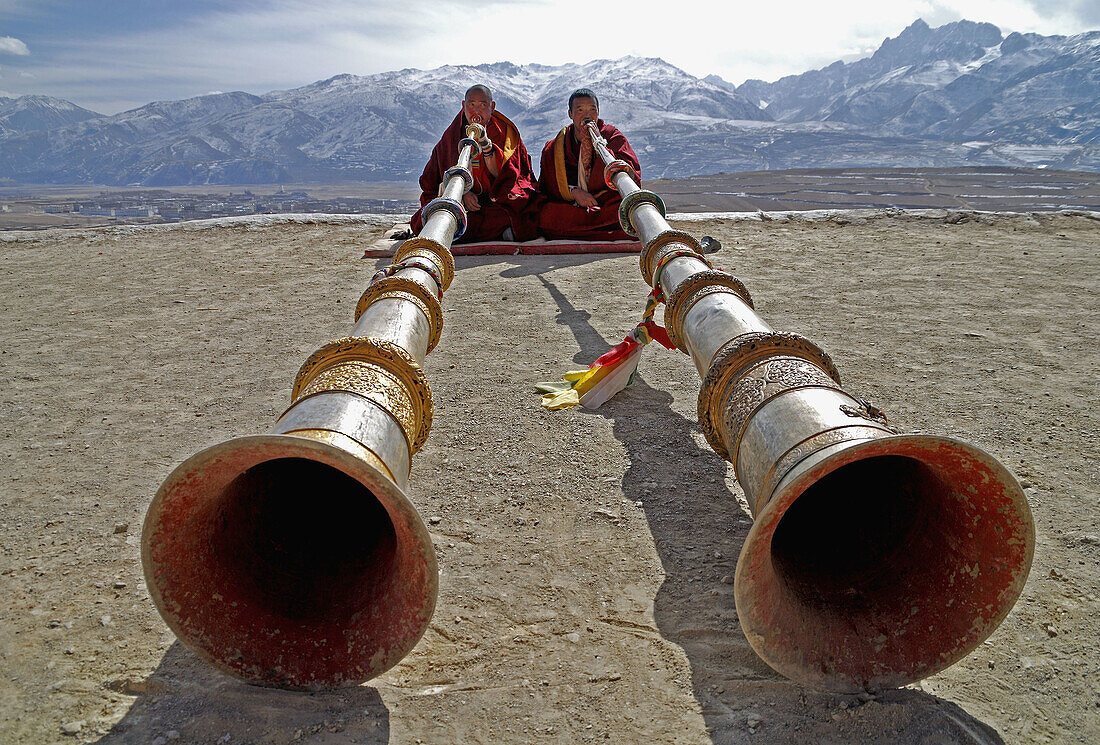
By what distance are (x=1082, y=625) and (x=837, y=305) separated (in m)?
4.08

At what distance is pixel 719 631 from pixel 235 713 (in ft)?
4.96

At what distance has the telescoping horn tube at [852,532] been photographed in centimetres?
179

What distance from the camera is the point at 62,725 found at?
6.10 ft

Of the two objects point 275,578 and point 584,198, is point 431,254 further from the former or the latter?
point 584,198

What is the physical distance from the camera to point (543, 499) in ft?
10.3

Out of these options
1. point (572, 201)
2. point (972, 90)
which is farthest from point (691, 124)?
point (572, 201)

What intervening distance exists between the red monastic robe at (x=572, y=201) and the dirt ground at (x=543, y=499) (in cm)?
193

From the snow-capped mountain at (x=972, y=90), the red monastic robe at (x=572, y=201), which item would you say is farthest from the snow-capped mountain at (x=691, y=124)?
the red monastic robe at (x=572, y=201)

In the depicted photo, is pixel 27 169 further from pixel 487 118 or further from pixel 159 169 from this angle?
pixel 487 118

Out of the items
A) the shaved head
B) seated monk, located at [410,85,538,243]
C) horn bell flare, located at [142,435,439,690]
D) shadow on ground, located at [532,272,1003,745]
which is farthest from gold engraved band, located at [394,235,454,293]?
the shaved head

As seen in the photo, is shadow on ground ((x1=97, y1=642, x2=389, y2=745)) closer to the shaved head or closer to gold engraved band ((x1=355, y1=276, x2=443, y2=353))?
gold engraved band ((x1=355, y1=276, x2=443, y2=353))

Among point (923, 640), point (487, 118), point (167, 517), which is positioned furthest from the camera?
point (487, 118)

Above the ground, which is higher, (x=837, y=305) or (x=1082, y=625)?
(x=837, y=305)

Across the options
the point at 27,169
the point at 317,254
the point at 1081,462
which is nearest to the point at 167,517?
the point at 1081,462
